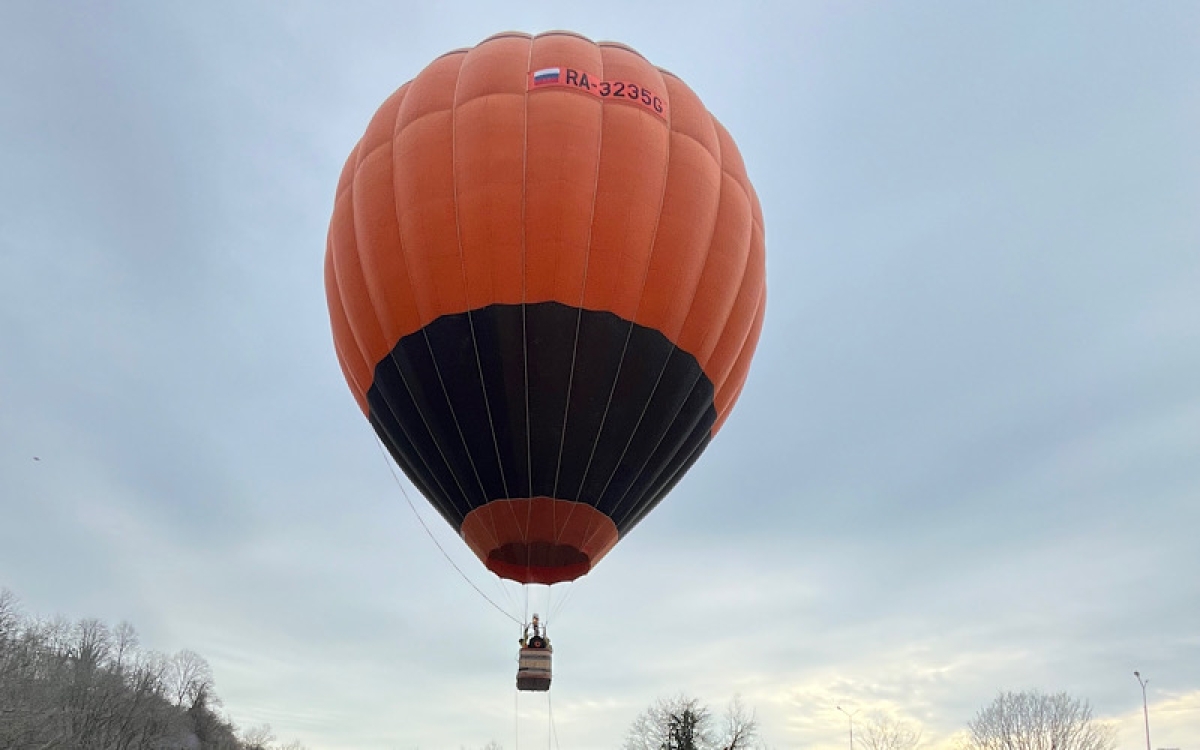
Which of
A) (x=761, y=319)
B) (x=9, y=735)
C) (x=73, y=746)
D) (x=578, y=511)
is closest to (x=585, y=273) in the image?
(x=578, y=511)

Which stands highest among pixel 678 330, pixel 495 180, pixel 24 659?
pixel 495 180

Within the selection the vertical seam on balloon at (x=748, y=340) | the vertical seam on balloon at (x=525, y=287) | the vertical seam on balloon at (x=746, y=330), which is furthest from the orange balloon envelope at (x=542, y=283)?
the vertical seam on balloon at (x=748, y=340)

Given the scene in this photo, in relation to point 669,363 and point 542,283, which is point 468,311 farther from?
point 669,363

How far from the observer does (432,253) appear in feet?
48.9

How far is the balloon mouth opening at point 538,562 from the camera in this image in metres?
16.1

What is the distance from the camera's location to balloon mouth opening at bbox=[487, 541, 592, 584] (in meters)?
16.1

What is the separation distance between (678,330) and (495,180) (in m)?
3.98

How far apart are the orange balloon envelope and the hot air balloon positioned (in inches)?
1.4

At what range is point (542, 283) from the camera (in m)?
14.6

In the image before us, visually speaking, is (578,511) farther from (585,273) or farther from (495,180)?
(495,180)

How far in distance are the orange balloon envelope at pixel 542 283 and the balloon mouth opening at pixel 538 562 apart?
45mm

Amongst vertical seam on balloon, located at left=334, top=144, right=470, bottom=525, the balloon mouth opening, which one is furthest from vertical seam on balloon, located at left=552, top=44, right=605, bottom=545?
vertical seam on balloon, located at left=334, top=144, right=470, bottom=525

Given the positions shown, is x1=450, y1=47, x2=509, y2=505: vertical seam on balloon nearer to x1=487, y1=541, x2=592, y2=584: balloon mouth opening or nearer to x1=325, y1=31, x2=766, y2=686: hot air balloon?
x1=325, y1=31, x2=766, y2=686: hot air balloon

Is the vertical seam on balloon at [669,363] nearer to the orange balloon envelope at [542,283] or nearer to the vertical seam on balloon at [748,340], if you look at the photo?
the orange balloon envelope at [542,283]
